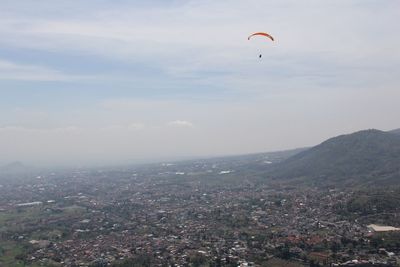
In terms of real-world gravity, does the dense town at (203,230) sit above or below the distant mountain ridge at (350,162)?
below

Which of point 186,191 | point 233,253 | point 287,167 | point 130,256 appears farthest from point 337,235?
point 287,167

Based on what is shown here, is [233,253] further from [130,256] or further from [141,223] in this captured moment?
[141,223]

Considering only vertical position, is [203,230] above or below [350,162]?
below

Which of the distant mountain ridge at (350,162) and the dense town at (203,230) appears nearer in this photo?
the dense town at (203,230)

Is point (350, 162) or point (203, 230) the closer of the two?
point (203, 230)

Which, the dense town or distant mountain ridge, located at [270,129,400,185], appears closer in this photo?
the dense town
